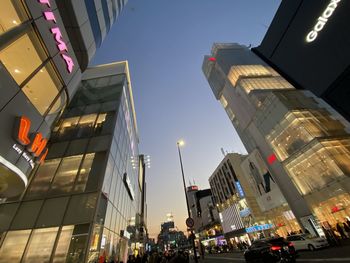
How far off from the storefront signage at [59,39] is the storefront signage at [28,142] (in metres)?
4.68

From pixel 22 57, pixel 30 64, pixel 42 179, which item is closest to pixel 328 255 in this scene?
pixel 30 64

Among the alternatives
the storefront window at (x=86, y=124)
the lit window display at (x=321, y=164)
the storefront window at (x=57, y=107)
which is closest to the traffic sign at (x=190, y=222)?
the storefront window at (x=57, y=107)

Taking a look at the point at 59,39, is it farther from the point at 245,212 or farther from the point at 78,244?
the point at 245,212

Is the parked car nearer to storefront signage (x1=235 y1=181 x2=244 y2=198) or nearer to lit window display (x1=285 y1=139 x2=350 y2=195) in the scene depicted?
lit window display (x1=285 y1=139 x2=350 y2=195)

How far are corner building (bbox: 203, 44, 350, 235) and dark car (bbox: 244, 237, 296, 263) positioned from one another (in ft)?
51.8

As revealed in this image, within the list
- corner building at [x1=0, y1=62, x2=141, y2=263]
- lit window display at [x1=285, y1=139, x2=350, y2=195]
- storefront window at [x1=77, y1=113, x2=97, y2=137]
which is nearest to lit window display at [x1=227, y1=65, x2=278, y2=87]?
lit window display at [x1=285, y1=139, x2=350, y2=195]

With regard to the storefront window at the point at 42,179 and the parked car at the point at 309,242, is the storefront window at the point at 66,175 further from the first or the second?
the parked car at the point at 309,242

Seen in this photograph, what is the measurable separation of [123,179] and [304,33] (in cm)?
2043

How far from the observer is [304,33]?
884 centimetres

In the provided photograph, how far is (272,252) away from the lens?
38.2 ft

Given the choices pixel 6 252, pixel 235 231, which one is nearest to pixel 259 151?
pixel 235 231

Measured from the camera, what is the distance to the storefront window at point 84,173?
13.7 meters

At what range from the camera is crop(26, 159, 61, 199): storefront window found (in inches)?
540

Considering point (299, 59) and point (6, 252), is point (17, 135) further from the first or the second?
point (299, 59)
